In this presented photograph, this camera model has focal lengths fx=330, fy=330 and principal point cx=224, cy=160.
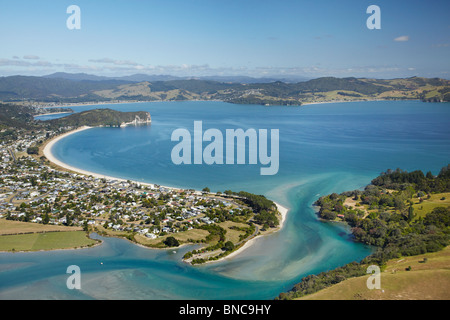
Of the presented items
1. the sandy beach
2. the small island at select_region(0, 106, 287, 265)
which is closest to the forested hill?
the sandy beach

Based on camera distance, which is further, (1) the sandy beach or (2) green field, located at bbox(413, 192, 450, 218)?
(1) the sandy beach

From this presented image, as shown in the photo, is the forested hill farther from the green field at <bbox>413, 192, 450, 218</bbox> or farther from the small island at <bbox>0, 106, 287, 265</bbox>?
the green field at <bbox>413, 192, 450, 218</bbox>

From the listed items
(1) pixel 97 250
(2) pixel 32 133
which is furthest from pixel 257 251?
(2) pixel 32 133

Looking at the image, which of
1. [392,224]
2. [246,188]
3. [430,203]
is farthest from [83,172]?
[430,203]

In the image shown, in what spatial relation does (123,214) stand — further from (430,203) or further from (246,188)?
(430,203)

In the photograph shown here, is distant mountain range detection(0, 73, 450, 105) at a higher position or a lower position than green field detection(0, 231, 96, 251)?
higher

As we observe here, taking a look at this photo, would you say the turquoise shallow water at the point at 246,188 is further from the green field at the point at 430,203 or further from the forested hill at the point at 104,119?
the green field at the point at 430,203
